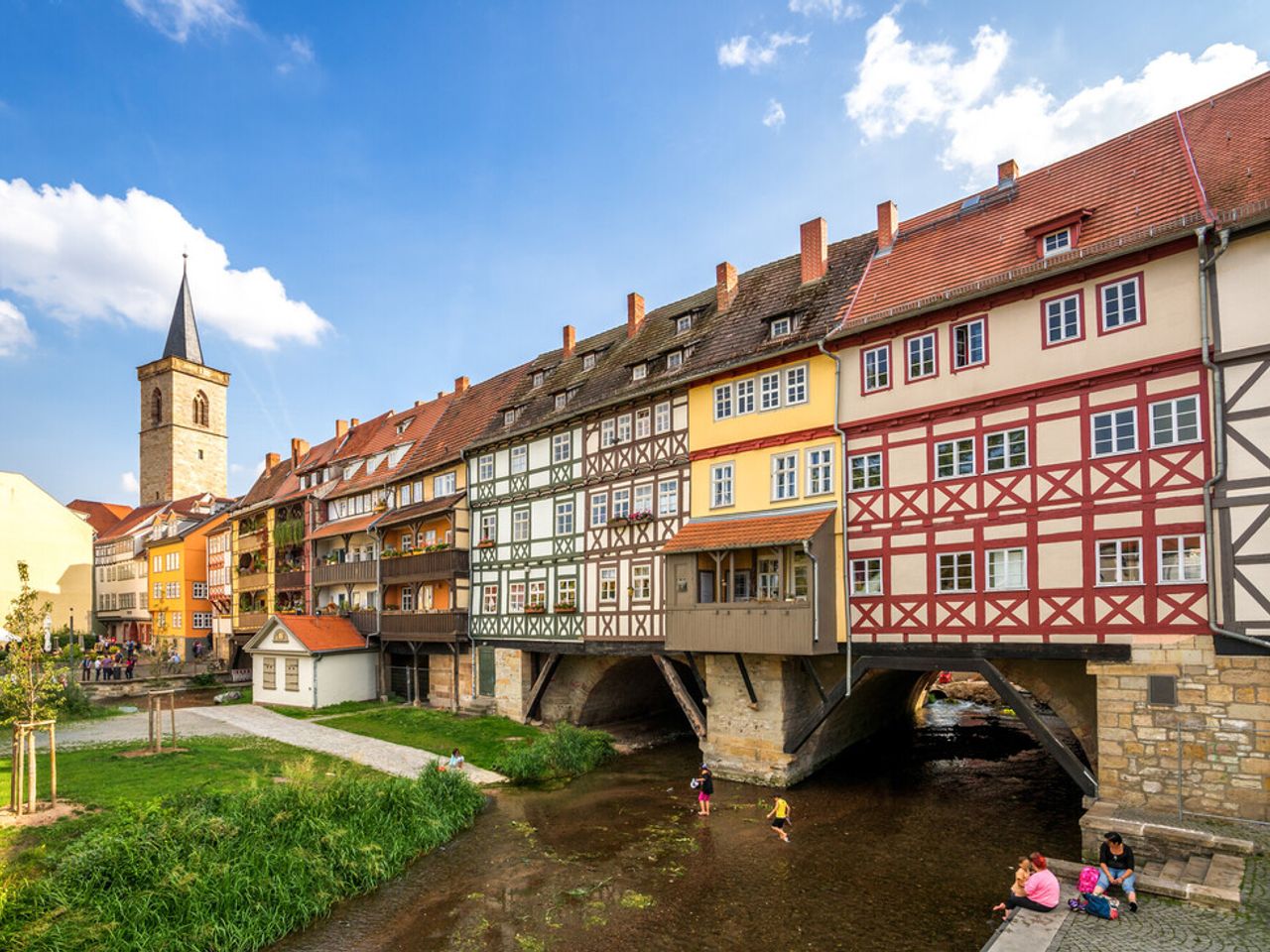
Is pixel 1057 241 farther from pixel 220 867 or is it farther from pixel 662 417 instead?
pixel 220 867

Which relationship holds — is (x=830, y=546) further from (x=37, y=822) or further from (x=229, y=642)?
(x=229, y=642)

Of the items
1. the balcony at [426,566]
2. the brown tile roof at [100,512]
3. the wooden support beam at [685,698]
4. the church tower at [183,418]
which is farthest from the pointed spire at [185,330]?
the wooden support beam at [685,698]

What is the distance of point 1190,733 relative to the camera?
13734 mm

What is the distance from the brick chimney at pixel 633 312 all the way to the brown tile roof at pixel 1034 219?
9830 millimetres

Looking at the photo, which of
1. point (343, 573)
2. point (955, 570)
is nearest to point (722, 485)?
point (955, 570)

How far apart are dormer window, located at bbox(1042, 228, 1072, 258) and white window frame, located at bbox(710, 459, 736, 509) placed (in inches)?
349

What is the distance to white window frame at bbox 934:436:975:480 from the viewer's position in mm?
17109

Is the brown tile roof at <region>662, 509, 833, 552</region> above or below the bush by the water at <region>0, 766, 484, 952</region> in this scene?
above

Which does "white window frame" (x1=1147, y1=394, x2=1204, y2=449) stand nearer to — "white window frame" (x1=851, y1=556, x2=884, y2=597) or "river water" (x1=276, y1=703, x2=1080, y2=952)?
"white window frame" (x1=851, y1=556, x2=884, y2=597)

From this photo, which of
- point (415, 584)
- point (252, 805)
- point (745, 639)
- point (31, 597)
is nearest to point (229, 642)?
point (415, 584)

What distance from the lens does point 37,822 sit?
14906mm

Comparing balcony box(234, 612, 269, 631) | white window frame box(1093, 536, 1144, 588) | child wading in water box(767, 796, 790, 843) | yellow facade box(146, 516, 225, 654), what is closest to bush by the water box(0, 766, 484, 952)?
child wading in water box(767, 796, 790, 843)

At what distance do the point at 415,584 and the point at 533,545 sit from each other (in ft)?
27.7

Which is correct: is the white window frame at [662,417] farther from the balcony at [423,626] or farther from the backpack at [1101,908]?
the backpack at [1101,908]
